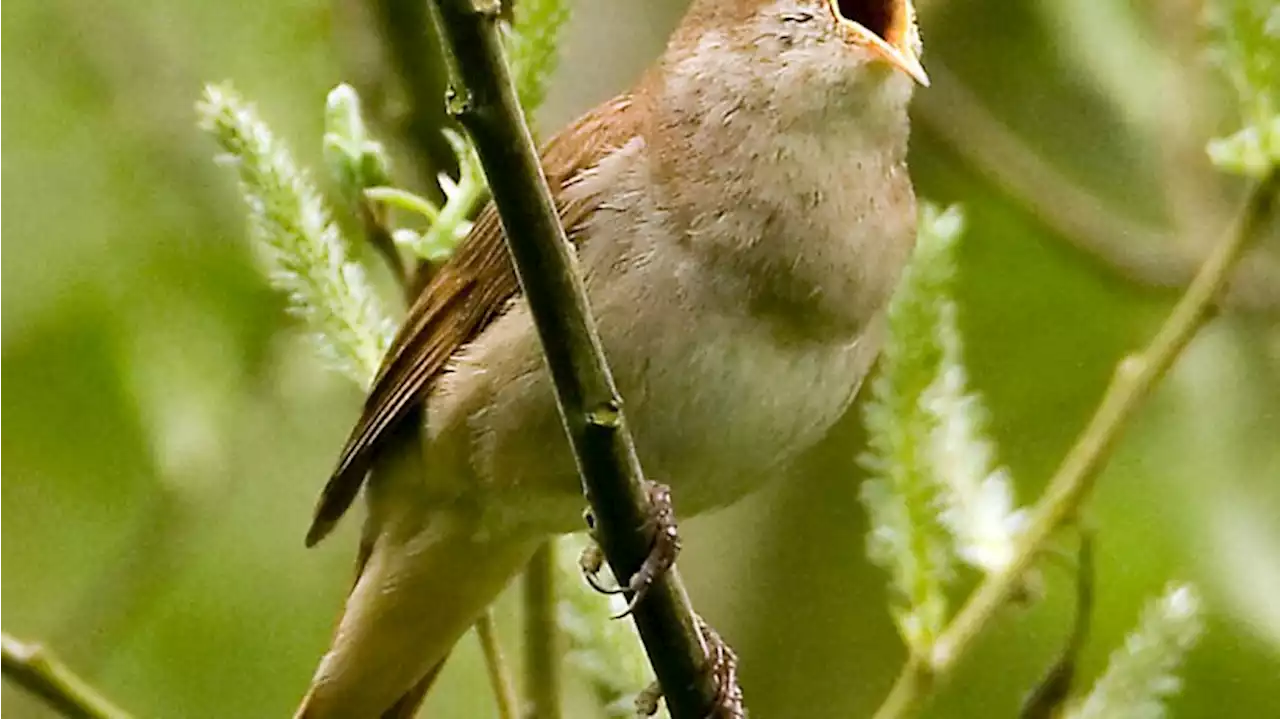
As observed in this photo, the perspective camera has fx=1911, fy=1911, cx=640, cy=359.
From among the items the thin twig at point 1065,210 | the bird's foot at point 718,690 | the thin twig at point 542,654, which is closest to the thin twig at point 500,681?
the thin twig at point 542,654

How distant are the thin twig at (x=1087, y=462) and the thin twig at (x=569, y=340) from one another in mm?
168

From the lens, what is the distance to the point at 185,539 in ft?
7.42

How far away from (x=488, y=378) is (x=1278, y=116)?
725mm

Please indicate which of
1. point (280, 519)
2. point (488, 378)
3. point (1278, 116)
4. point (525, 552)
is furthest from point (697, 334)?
point (280, 519)

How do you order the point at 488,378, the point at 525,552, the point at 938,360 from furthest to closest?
1. the point at 525,552
2. the point at 488,378
3. the point at 938,360

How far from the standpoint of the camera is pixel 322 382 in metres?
2.22

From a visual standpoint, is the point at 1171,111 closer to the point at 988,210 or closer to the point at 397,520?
the point at 988,210

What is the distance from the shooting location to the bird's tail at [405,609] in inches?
75.3

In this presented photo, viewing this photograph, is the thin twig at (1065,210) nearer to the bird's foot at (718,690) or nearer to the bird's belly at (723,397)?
the bird's belly at (723,397)

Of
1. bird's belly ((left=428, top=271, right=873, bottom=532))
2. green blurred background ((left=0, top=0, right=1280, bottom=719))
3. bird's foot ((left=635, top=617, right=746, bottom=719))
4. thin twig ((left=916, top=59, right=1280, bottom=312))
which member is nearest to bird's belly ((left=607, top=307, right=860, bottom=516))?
bird's belly ((left=428, top=271, right=873, bottom=532))

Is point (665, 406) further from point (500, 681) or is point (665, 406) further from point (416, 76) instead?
point (416, 76)

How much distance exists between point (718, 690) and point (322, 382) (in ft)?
2.89

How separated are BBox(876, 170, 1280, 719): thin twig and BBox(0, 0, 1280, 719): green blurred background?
1.30 feet

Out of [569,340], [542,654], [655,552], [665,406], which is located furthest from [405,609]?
[569,340]
